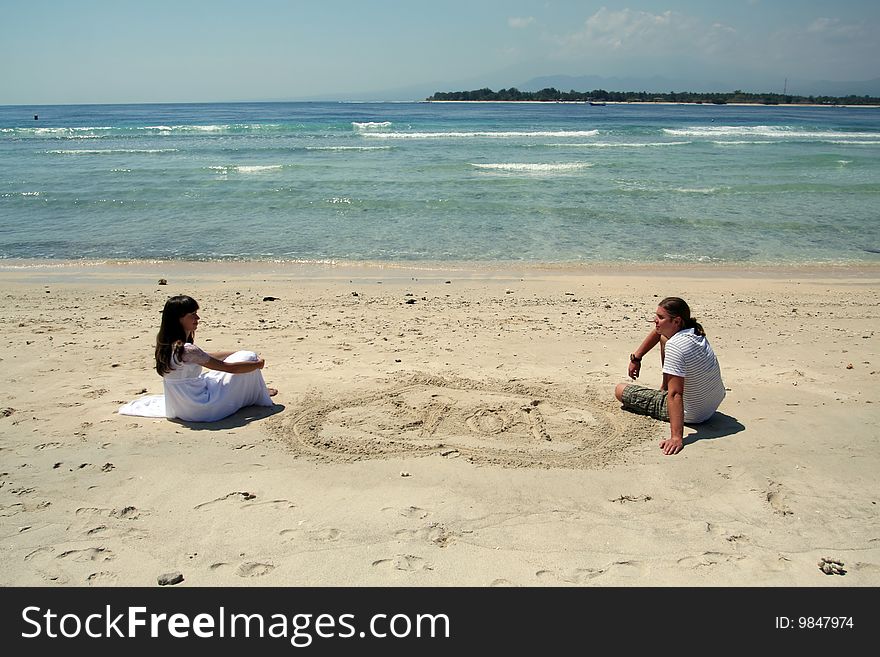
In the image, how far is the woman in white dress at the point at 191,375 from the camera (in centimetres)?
486

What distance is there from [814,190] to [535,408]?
18.9 meters

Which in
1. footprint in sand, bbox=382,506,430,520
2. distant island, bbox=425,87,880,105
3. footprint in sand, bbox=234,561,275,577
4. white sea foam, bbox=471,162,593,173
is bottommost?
footprint in sand, bbox=234,561,275,577

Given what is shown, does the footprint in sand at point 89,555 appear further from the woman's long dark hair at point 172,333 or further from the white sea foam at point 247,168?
the white sea foam at point 247,168

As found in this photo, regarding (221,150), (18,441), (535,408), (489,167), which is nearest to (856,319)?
(535,408)

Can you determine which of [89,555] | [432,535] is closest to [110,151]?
[89,555]

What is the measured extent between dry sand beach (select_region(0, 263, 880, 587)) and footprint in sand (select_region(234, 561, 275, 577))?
1 centimetres

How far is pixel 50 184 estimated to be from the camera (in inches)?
821

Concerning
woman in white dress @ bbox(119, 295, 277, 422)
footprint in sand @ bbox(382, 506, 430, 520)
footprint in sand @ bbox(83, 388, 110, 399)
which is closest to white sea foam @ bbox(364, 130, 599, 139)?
footprint in sand @ bbox(83, 388, 110, 399)

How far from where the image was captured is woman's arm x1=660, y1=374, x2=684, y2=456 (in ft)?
14.8

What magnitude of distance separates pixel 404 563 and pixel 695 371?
2.58 meters

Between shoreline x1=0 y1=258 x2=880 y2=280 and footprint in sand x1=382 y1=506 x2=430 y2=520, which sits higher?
shoreline x1=0 y1=258 x2=880 y2=280

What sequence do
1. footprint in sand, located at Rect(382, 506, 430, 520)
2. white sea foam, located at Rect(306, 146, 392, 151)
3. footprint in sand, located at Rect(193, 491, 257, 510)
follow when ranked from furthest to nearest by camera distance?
white sea foam, located at Rect(306, 146, 392, 151) → footprint in sand, located at Rect(193, 491, 257, 510) → footprint in sand, located at Rect(382, 506, 430, 520)

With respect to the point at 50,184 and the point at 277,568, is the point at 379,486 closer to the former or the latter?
the point at 277,568

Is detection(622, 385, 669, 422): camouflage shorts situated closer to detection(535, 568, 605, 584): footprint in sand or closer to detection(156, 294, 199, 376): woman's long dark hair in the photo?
detection(535, 568, 605, 584): footprint in sand
